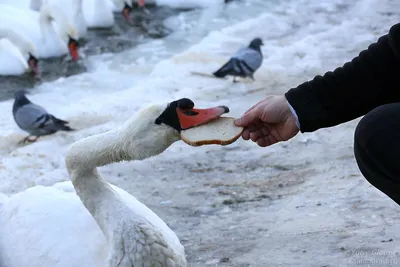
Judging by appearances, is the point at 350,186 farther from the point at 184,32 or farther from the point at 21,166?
the point at 184,32

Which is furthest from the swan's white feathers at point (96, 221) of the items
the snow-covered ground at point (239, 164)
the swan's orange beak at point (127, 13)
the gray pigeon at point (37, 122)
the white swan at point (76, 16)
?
the swan's orange beak at point (127, 13)

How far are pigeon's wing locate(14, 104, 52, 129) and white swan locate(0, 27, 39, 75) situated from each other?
260 cm

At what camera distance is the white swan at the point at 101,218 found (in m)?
3.04

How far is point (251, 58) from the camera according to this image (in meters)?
7.94

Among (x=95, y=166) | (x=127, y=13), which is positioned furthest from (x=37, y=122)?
(x=127, y=13)

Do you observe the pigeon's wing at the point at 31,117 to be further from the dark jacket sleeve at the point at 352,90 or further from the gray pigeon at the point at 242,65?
the dark jacket sleeve at the point at 352,90

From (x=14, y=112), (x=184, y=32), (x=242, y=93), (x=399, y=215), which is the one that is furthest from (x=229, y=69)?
(x=399, y=215)

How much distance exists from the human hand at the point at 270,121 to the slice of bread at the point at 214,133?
0.06 meters

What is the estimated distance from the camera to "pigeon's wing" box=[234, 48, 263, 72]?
7805 mm

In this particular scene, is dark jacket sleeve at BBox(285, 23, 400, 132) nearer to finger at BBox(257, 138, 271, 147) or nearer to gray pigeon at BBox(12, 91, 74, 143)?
finger at BBox(257, 138, 271, 147)

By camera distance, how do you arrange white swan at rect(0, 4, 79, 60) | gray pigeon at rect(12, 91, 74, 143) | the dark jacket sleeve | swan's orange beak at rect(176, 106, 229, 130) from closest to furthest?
the dark jacket sleeve < swan's orange beak at rect(176, 106, 229, 130) < gray pigeon at rect(12, 91, 74, 143) < white swan at rect(0, 4, 79, 60)

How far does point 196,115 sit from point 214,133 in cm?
13

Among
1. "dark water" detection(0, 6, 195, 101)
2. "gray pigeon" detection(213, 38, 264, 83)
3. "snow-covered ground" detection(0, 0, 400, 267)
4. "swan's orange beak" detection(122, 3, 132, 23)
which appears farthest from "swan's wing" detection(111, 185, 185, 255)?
"swan's orange beak" detection(122, 3, 132, 23)

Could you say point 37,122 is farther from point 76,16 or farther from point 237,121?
point 76,16
